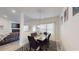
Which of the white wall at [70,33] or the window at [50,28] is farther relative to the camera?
the window at [50,28]

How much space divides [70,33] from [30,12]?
2.16 feet

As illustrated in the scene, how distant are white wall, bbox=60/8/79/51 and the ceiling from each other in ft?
0.69

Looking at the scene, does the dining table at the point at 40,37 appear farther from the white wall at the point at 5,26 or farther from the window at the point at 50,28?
the white wall at the point at 5,26

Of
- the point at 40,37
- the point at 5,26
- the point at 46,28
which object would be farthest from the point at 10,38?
the point at 46,28

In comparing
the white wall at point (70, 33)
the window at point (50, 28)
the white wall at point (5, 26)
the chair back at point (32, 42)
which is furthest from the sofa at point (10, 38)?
the white wall at point (70, 33)

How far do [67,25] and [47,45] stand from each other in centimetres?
42

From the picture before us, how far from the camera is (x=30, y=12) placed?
4.96ft

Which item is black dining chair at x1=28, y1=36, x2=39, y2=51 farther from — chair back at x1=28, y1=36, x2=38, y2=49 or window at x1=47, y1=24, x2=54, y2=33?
window at x1=47, y1=24, x2=54, y2=33

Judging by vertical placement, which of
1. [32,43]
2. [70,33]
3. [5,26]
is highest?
[5,26]

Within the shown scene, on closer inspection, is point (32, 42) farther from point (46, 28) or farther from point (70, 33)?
point (70, 33)

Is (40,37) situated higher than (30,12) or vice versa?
(30,12)

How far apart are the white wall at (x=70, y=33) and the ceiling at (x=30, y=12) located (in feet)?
0.69

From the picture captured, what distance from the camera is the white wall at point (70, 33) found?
4.34 feet
